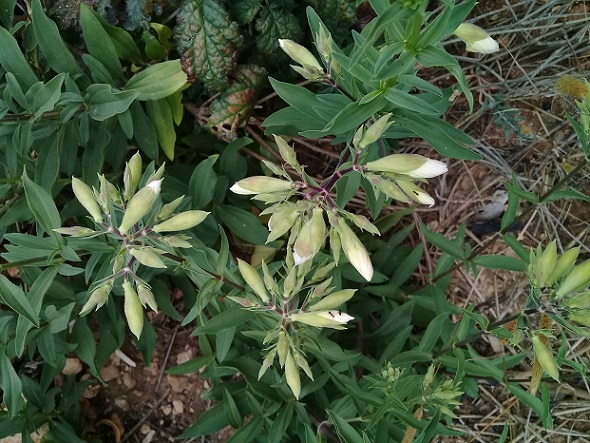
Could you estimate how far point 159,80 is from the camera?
2.40m

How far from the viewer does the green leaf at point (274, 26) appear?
2.50 m

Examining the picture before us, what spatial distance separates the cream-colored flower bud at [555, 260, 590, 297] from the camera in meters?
1.63

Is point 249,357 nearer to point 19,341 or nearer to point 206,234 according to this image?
point 206,234

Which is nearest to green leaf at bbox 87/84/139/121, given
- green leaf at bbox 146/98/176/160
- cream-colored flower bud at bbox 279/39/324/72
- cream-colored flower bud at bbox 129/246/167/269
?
green leaf at bbox 146/98/176/160

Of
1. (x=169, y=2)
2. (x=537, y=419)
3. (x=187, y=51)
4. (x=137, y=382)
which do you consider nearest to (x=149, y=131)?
(x=187, y=51)

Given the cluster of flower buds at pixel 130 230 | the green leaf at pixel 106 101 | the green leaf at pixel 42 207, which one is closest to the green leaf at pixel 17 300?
the green leaf at pixel 42 207

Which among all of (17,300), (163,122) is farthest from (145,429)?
(163,122)

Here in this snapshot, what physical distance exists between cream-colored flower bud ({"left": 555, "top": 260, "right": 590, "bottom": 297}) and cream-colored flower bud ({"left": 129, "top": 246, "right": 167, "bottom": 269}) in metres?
1.08

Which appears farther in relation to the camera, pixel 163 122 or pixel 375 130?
pixel 163 122

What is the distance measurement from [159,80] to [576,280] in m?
1.67

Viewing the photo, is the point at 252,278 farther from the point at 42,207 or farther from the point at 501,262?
the point at 501,262

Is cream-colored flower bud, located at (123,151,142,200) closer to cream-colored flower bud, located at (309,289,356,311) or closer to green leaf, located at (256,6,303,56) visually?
cream-colored flower bud, located at (309,289,356,311)

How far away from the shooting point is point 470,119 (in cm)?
300

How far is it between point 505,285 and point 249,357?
54.8 inches
